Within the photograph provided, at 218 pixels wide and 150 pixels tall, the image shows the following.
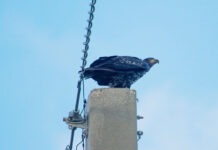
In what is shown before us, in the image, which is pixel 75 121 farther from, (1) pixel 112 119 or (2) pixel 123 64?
(2) pixel 123 64

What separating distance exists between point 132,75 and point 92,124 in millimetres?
846

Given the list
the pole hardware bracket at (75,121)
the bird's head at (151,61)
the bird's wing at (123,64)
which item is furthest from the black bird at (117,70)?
the pole hardware bracket at (75,121)

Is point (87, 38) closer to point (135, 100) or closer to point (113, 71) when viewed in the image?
point (113, 71)

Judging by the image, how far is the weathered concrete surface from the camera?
16.1ft

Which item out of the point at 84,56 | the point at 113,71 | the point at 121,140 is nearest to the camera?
the point at 121,140

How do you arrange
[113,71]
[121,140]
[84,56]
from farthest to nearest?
[84,56] < [113,71] < [121,140]

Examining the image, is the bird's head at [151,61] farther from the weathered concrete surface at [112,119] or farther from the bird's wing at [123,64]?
the weathered concrete surface at [112,119]

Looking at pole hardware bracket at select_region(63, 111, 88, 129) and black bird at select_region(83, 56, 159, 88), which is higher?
black bird at select_region(83, 56, 159, 88)

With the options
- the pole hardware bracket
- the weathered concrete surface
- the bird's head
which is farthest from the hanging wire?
the bird's head

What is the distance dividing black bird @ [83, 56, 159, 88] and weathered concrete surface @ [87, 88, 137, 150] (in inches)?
12.5

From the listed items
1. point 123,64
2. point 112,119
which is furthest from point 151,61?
point 112,119

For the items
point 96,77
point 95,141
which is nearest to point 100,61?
point 96,77

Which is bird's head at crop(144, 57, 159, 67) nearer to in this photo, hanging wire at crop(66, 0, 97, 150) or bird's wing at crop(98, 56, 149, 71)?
bird's wing at crop(98, 56, 149, 71)

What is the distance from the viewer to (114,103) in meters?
5.09
